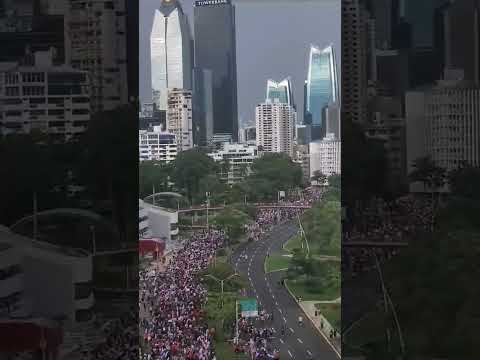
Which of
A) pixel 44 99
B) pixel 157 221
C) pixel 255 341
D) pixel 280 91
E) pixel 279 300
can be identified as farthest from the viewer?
pixel 44 99

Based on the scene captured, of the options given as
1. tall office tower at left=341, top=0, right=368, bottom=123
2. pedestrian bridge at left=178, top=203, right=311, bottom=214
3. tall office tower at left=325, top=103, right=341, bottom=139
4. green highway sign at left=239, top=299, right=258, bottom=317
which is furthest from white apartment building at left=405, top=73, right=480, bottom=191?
green highway sign at left=239, top=299, right=258, bottom=317

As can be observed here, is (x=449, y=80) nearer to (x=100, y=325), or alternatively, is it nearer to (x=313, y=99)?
(x=313, y=99)

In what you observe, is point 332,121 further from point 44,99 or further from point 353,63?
point 44,99

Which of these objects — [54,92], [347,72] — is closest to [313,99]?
[347,72]

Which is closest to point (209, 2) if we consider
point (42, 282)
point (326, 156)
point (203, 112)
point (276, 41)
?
point (276, 41)

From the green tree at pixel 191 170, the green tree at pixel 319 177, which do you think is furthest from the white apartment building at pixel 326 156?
the green tree at pixel 191 170

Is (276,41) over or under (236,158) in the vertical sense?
over
